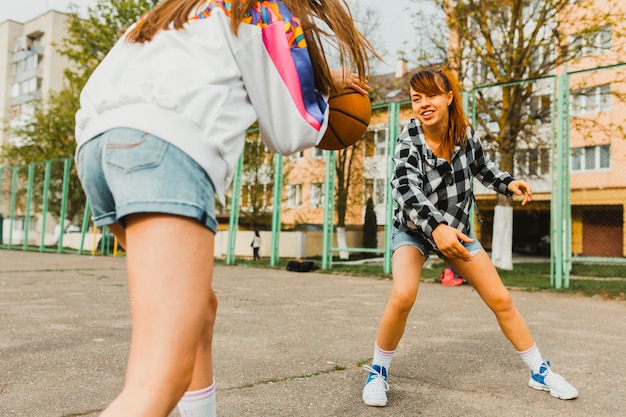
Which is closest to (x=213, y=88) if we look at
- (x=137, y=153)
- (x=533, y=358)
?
(x=137, y=153)

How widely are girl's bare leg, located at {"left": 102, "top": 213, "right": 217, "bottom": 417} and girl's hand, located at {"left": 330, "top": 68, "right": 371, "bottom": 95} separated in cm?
63

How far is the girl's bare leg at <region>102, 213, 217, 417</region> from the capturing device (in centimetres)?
119

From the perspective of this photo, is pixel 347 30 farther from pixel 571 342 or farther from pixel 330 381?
pixel 571 342

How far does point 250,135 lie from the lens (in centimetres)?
1664

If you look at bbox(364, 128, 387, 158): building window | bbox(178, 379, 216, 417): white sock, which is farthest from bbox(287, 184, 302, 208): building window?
bbox(178, 379, 216, 417): white sock

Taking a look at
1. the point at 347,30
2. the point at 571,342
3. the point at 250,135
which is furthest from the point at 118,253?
the point at 347,30

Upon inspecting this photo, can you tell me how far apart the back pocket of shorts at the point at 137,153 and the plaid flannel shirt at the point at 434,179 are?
1.86 meters

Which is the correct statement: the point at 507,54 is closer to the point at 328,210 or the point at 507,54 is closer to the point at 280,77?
the point at 328,210

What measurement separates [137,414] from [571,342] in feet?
14.7

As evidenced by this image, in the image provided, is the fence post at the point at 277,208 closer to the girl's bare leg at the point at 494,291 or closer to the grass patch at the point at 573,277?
the grass patch at the point at 573,277

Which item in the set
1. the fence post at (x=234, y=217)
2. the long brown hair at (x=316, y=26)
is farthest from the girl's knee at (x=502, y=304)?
the fence post at (x=234, y=217)

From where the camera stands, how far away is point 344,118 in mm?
1892

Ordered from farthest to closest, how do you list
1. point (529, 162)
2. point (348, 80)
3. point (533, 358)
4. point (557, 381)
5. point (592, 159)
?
point (529, 162), point (592, 159), point (533, 358), point (557, 381), point (348, 80)

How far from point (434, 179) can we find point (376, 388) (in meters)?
1.12
